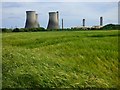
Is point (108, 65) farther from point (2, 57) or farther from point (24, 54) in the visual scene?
point (2, 57)

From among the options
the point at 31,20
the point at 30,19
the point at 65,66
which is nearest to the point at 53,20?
the point at 31,20

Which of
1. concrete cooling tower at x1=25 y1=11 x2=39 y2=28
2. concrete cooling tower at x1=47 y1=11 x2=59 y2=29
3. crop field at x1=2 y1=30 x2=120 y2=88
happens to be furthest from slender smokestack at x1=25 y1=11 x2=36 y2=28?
crop field at x1=2 y1=30 x2=120 y2=88

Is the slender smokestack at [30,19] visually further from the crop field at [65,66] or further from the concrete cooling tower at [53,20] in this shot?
the crop field at [65,66]

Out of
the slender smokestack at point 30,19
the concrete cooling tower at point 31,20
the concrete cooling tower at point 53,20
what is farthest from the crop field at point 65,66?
the concrete cooling tower at point 53,20

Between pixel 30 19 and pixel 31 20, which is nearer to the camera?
pixel 30 19

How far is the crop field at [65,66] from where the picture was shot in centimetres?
785

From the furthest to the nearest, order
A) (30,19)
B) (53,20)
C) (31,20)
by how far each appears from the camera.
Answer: (53,20), (31,20), (30,19)

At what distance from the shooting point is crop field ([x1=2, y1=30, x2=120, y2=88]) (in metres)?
7.85


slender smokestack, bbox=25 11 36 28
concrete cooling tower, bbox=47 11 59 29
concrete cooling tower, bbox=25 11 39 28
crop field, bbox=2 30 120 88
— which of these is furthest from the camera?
concrete cooling tower, bbox=47 11 59 29

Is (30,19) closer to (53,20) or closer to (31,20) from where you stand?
(31,20)

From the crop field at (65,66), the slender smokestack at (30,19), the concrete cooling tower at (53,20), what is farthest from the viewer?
the concrete cooling tower at (53,20)

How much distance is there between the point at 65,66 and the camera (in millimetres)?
9281

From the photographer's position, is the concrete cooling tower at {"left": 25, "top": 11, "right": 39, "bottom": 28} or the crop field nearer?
the crop field

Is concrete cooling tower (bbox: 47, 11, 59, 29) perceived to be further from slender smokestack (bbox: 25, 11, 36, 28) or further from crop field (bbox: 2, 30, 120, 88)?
crop field (bbox: 2, 30, 120, 88)
